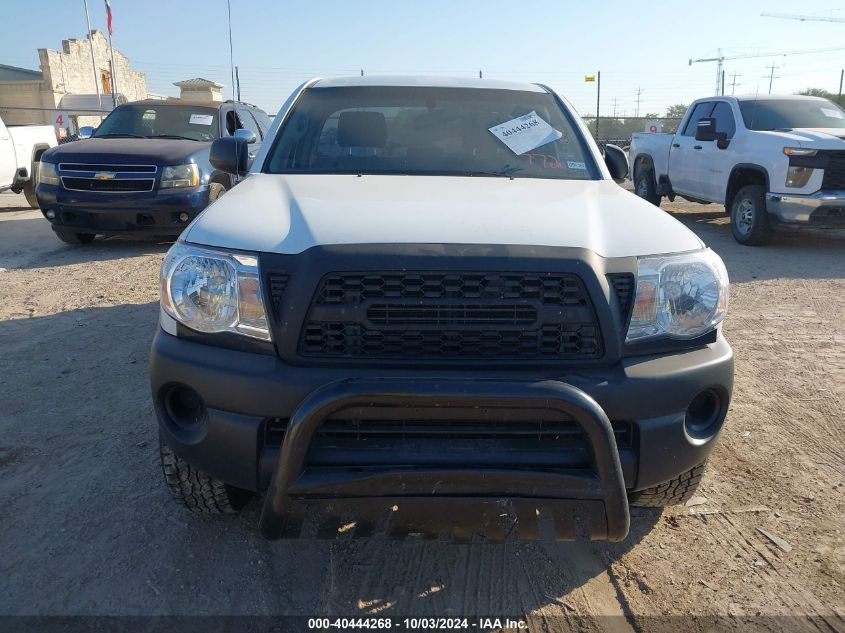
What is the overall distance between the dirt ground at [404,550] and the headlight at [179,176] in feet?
13.0

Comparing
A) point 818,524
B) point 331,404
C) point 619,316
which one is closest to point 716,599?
point 818,524

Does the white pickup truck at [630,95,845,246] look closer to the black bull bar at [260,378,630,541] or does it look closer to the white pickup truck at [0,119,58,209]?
the black bull bar at [260,378,630,541]

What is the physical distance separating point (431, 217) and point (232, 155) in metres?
1.95

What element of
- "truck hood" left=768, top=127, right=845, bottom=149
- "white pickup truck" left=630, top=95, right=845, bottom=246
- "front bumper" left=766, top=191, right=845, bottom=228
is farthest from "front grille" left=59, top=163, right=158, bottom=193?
"truck hood" left=768, top=127, right=845, bottom=149

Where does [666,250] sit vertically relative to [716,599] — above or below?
above

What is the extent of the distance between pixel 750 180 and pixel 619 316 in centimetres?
799

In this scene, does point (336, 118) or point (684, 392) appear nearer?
point (684, 392)

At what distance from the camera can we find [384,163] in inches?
133

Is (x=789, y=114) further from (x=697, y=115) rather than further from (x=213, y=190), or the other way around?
(x=213, y=190)

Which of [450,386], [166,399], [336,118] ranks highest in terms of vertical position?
[336,118]

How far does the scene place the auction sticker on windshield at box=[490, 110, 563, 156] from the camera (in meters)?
3.52

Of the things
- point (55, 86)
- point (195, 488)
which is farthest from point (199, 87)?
point (195, 488)

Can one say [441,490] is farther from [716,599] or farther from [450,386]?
[716,599]

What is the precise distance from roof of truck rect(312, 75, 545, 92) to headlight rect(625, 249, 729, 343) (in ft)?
6.39
